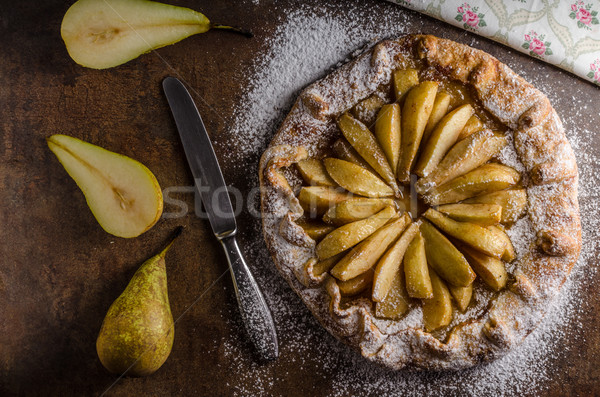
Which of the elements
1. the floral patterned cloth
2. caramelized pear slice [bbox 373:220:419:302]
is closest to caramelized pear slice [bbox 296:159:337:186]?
caramelized pear slice [bbox 373:220:419:302]

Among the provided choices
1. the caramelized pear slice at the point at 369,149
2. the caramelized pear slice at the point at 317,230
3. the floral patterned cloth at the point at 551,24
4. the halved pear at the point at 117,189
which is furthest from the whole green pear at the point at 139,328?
the floral patterned cloth at the point at 551,24

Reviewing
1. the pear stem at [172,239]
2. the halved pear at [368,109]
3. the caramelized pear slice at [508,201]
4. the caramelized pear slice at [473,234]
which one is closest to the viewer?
the caramelized pear slice at [473,234]

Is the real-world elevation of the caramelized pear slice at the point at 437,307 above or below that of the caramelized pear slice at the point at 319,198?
below

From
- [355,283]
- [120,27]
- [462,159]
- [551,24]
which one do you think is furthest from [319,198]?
[551,24]

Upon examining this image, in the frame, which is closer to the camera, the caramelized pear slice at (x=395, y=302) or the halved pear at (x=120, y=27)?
the caramelized pear slice at (x=395, y=302)

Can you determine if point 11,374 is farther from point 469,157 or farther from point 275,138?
point 469,157

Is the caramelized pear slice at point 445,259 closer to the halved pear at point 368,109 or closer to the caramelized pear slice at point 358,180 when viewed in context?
the caramelized pear slice at point 358,180

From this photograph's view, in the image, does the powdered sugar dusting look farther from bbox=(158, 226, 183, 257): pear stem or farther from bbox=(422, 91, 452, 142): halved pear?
bbox=(422, 91, 452, 142): halved pear
